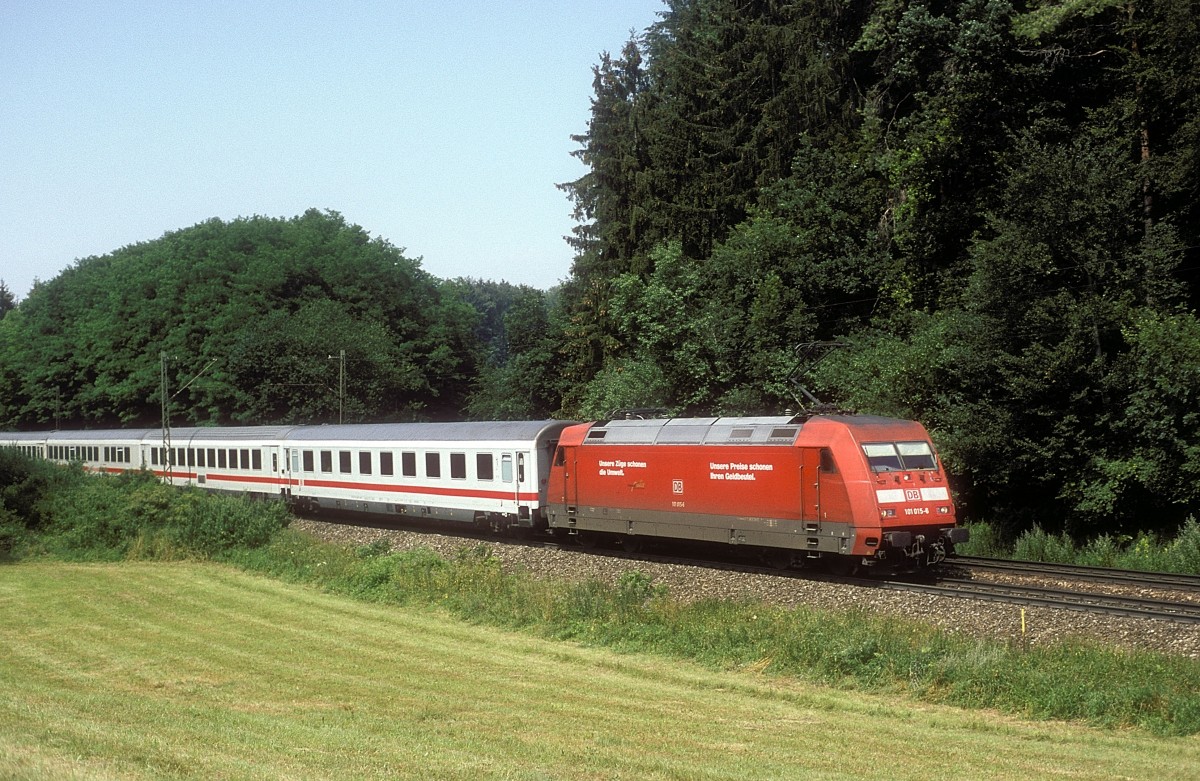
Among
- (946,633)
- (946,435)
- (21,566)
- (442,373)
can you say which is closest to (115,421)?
(442,373)

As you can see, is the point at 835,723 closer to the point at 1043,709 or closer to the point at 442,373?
the point at 1043,709

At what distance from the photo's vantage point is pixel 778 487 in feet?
76.9

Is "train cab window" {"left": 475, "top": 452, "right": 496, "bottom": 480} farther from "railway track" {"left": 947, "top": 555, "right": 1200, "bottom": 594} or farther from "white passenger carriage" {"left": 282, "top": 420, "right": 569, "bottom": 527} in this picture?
"railway track" {"left": 947, "top": 555, "right": 1200, "bottom": 594}

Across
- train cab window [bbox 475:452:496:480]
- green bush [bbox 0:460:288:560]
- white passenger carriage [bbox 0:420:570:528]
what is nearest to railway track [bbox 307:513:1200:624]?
white passenger carriage [bbox 0:420:570:528]

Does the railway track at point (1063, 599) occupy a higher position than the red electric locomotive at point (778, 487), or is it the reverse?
the red electric locomotive at point (778, 487)

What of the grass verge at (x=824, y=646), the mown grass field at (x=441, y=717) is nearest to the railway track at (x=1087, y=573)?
the grass verge at (x=824, y=646)

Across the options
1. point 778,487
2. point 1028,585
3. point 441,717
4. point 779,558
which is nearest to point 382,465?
point 779,558

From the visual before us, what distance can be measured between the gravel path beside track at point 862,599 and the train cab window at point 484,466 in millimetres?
2144

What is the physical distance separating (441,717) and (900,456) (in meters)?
12.8

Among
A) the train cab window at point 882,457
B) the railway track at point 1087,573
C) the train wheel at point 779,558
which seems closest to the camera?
the railway track at point 1087,573

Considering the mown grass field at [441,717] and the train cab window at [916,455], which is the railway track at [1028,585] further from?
the mown grass field at [441,717]

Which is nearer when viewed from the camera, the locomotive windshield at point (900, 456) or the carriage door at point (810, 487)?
the locomotive windshield at point (900, 456)

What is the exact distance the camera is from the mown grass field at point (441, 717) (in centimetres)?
1003

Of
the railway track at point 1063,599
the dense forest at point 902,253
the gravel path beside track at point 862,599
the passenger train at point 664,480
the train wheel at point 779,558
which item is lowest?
the railway track at point 1063,599
